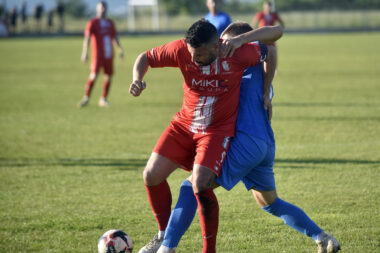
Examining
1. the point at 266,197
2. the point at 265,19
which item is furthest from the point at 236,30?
the point at 265,19

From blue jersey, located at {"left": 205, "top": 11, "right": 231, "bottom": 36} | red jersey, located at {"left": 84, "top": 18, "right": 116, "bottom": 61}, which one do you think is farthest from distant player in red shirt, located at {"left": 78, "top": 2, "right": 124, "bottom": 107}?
blue jersey, located at {"left": 205, "top": 11, "right": 231, "bottom": 36}

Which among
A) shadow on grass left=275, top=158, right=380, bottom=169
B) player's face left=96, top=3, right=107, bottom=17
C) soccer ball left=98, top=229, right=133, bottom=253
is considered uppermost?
player's face left=96, top=3, right=107, bottom=17

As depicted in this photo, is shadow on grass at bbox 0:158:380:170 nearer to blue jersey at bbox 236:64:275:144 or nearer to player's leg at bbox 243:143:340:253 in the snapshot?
player's leg at bbox 243:143:340:253

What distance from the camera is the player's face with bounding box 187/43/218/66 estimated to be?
3620 mm

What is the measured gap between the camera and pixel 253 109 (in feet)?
12.7

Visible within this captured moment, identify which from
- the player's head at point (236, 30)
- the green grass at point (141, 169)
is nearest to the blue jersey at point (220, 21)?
the green grass at point (141, 169)

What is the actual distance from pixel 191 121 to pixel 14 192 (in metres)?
3.11

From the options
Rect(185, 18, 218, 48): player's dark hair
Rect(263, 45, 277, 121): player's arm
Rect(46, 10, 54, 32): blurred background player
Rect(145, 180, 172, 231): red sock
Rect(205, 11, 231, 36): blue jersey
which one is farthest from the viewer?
Rect(46, 10, 54, 32): blurred background player

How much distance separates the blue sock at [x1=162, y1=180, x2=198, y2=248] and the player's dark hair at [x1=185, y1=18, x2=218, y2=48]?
113 centimetres

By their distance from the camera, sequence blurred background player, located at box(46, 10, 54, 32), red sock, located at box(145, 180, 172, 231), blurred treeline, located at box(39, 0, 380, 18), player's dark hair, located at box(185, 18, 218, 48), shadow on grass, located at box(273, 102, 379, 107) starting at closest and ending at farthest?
player's dark hair, located at box(185, 18, 218, 48) → red sock, located at box(145, 180, 172, 231) → shadow on grass, located at box(273, 102, 379, 107) → blurred background player, located at box(46, 10, 54, 32) → blurred treeline, located at box(39, 0, 380, 18)

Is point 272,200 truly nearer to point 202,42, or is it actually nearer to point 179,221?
point 179,221

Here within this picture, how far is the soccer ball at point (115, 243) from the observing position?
398cm

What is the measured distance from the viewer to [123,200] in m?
5.68

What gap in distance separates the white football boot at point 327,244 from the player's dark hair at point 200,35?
1.74 metres
